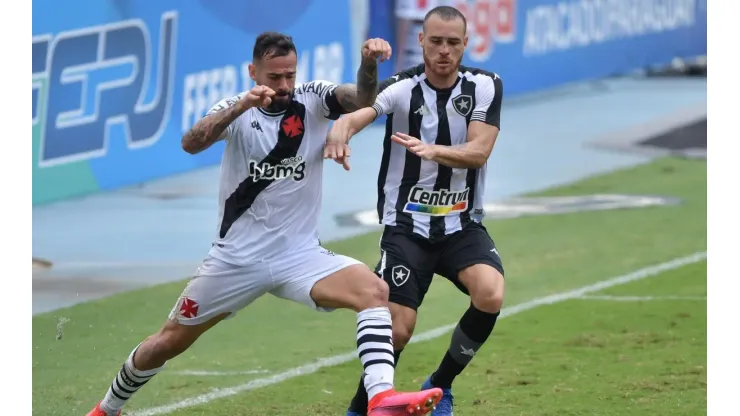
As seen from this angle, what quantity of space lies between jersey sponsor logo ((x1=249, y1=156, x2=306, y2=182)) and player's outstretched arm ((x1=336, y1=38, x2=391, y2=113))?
1.23 feet

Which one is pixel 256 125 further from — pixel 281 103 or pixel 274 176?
pixel 274 176

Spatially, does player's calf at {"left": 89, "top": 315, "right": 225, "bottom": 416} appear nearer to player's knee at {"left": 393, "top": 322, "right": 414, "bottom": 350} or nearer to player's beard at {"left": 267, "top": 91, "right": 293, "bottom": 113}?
player's knee at {"left": 393, "top": 322, "right": 414, "bottom": 350}

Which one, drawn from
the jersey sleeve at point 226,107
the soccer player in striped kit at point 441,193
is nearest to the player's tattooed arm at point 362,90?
the soccer player in striped kit at point 441,193

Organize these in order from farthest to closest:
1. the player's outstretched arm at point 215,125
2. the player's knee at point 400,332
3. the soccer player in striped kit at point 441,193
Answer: the soccer player in striped kit at point 441,193 < the player's knee at point 400,332 < the player's outstretched arm at point 215,125

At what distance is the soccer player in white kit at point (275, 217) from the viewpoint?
699 cm

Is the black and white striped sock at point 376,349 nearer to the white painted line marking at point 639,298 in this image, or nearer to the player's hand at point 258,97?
the player's hand at point 258,97

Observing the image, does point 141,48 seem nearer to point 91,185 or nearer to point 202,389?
point 91,185

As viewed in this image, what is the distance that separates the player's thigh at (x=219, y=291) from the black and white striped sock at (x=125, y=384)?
14.0 inches

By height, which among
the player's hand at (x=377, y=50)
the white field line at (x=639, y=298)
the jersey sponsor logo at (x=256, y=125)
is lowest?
the white field line at (x=639, y=298)

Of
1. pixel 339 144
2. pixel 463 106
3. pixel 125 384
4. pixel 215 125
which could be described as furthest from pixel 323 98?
pixel 125 384

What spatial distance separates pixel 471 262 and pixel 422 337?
248cm

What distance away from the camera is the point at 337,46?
1778 cm
